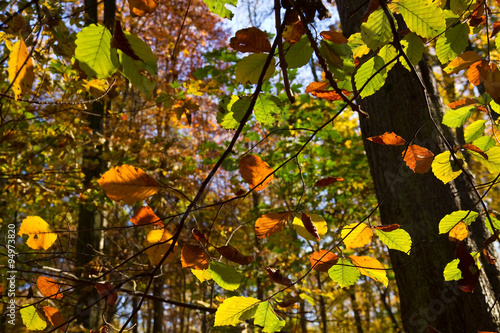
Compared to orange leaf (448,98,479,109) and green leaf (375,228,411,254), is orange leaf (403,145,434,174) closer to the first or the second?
green leaf (375,228,411,254)

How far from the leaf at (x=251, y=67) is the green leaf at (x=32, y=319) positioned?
876mm

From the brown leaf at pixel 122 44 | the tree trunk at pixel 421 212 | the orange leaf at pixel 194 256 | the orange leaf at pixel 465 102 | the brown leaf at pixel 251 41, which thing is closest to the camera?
the brown leaf at pixel 122 44

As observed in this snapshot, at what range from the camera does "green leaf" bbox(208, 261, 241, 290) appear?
32.1 inches

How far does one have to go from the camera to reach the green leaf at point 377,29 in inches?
31.0

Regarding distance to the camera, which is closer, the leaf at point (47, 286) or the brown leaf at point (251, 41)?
the brown leaf at point (251, 41)

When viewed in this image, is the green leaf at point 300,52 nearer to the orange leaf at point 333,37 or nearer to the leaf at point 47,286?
the orange leaf at point 333,37

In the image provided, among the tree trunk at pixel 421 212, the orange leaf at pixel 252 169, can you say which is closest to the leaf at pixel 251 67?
the orange leaf at pixel 252 169

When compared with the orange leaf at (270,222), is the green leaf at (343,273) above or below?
below

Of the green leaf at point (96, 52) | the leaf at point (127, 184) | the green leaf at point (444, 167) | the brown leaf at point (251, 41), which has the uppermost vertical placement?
the brown leaf at point (251, 41)

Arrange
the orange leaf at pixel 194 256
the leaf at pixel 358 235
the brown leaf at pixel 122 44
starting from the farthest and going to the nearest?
the leaf at pixel 358 235 < the orange leaf at pixel 194 256 < the brown leaf at pixel 122 44

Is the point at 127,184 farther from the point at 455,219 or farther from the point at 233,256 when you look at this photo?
the point at 455,219

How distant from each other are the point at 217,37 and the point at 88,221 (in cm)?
782

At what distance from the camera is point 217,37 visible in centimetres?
1087

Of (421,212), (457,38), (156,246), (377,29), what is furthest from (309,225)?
(421,212)
